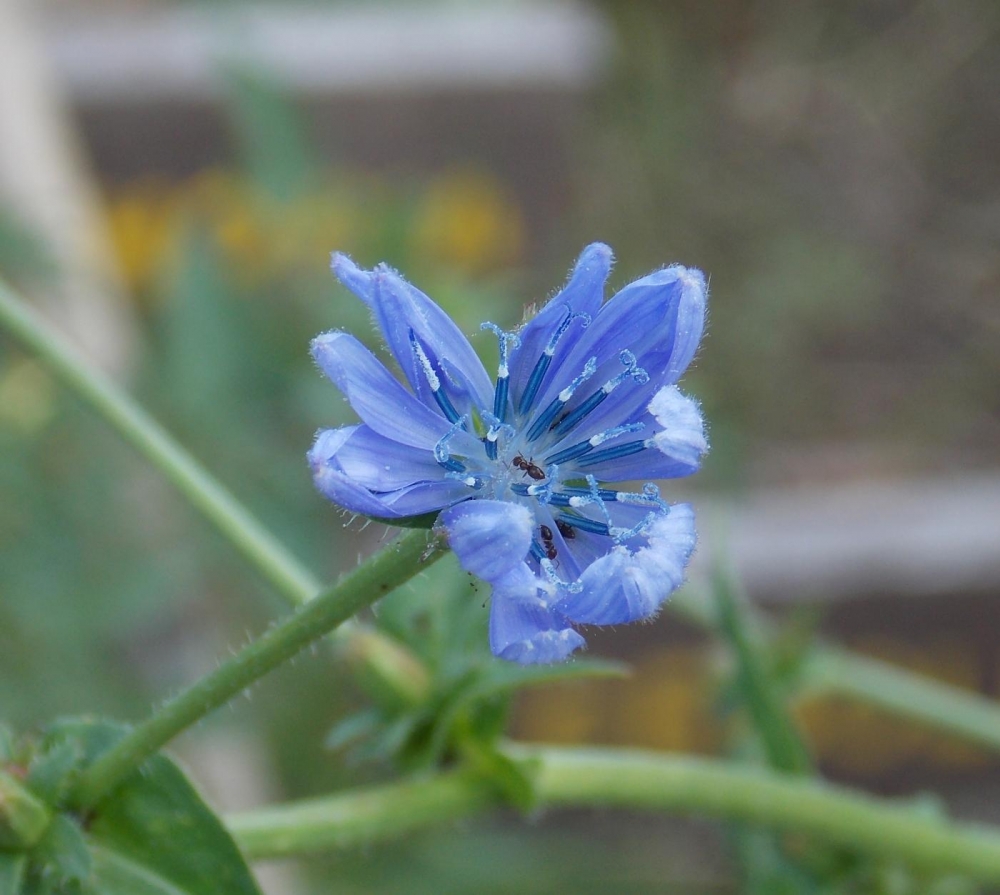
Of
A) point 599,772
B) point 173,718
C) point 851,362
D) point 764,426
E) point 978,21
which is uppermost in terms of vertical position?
point 978,21

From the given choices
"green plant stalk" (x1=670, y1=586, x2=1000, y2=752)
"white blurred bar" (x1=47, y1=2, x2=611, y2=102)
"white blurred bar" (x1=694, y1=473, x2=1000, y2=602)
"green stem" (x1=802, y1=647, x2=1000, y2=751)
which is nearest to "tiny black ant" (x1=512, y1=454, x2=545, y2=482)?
"green plant stalk" (x1=670, y1=586, x2=1000, y2=752)

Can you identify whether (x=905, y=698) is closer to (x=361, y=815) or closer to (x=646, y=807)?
(x=646, y=807)

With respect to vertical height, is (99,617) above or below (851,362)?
below

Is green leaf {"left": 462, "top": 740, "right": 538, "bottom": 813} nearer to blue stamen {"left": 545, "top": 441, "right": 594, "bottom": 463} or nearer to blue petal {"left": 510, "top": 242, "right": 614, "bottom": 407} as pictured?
blue stamen {"left": 545, "top": 441, "right": 594, "bottom": 463}

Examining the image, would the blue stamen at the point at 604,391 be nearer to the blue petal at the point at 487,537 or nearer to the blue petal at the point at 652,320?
the blue petal at the point at 652,320

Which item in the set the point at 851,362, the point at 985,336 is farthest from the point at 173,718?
the point at 985,336

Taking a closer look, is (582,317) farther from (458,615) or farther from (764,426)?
(764,426)

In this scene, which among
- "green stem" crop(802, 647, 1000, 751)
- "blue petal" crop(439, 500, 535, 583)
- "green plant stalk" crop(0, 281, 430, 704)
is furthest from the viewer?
"green stem" crop(802, 647, 1000, 751)

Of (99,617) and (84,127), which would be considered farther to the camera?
(84,127)
